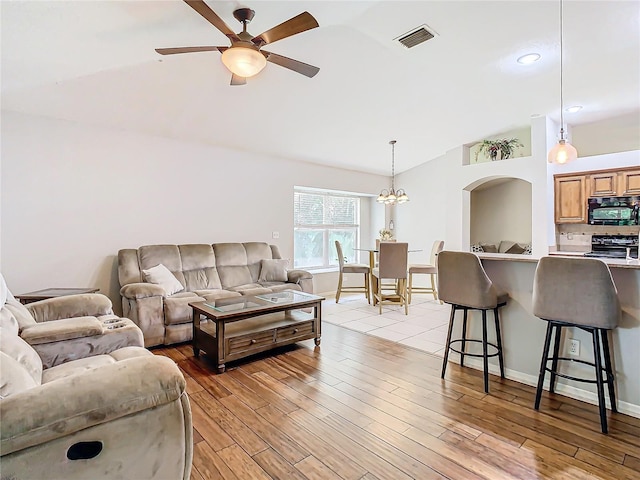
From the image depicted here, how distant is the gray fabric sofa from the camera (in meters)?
3.50

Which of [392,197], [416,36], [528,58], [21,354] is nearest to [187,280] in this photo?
[21,354]

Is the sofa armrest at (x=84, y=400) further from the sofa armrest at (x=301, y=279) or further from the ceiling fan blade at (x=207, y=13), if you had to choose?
the sofa armrest at (x=301, y=279)

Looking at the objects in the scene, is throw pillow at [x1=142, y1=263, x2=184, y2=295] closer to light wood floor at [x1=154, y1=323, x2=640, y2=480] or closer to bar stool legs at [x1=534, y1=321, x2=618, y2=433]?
light wood floor at [x1=154, y1=323, x2=640, y2=480]

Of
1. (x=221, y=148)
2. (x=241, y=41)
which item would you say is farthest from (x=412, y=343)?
(x=221, y=148)

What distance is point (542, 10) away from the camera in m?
2.82

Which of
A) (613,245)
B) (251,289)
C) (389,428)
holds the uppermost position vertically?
(613,245)

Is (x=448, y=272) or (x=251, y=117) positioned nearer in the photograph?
(x=448, y=272)

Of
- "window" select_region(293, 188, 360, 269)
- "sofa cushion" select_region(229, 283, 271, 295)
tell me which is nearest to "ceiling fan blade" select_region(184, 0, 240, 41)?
"sofa cushion" select_region(229, 283, 271, 295)

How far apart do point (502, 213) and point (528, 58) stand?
159 inches

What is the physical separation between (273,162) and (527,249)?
16.4 ft

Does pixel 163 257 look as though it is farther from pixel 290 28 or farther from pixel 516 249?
pixel 516 249

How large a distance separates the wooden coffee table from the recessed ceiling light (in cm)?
328

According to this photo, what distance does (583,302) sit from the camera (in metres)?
2.16

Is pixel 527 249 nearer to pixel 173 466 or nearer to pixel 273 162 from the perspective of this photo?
pixel 273 162
